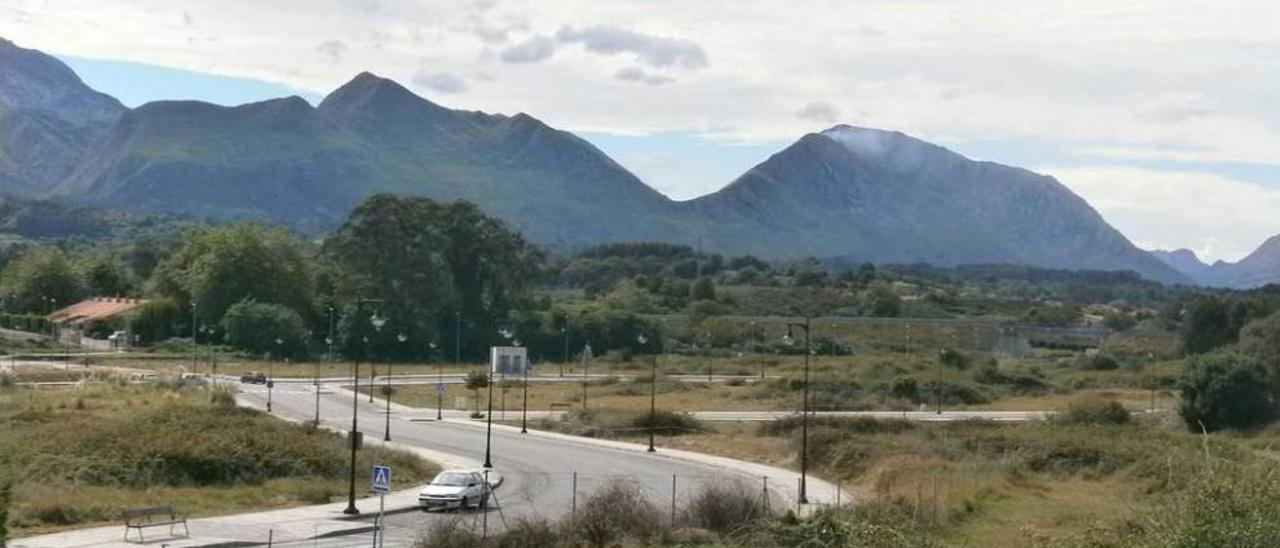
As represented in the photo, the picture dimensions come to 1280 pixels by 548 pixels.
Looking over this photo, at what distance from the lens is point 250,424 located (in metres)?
60.1

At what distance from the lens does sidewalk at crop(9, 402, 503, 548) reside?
125ft

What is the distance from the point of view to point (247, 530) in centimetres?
4162

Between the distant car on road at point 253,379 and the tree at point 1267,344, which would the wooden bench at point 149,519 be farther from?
the tree at point 1267,344

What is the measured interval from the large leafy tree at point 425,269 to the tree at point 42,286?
3145 centimetres

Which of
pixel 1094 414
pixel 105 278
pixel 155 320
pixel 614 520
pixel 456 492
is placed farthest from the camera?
pixel 105 278

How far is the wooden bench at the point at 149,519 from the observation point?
3900cm

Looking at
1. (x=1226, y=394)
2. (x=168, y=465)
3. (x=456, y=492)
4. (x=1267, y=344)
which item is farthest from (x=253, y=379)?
(x=1267, y=344)

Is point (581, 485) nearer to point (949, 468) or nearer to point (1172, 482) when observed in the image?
point (949, 468)

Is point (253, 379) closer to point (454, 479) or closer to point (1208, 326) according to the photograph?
point (454, 479)

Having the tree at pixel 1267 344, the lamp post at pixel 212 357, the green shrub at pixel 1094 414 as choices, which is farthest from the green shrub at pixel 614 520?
the tree at pixel 1267 344

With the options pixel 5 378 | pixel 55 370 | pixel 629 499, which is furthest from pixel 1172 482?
pixel 55 370

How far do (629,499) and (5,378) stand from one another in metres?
60.7

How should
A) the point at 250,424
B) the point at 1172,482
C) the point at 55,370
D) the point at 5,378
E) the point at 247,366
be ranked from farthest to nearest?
the point at 247,366 < the point at 55,370 < the point at 5,378 < the point at 250,424 < the point at 1172,482

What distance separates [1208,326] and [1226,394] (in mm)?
63945
